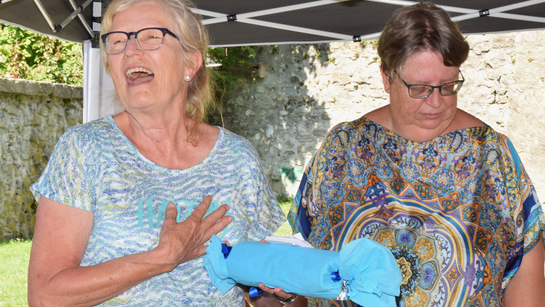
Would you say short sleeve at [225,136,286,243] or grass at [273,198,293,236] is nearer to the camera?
short sleeve at [225,136,286,243]

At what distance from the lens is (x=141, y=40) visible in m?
1.42

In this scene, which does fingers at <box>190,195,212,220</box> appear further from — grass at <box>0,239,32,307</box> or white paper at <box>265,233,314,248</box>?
grass at <box>0,239,32,307</box>

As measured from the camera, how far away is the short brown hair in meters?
1.62

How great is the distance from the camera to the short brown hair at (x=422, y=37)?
1617 millimetres

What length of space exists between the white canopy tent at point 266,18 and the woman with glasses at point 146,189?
60.1 inches

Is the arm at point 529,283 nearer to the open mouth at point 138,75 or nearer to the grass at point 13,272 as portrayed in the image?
the open mouth at point 138,75

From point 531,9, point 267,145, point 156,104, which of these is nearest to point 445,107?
point 156,104

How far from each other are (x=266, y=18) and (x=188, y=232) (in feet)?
7.87

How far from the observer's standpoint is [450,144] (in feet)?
5.70

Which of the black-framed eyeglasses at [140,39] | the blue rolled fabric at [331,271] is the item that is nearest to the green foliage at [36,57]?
the black-framed eyeglasses at [140,39]

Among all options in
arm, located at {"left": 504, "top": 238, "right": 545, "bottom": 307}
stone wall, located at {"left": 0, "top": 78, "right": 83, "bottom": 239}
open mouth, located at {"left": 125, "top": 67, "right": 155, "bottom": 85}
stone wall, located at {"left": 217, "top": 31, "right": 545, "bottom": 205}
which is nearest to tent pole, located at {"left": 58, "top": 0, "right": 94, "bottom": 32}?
open mouth, located at {"left": 125, "top": 67, "right": 155, "bottom": 85}

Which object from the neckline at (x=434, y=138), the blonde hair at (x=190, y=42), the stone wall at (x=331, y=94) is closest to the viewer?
the blonde hair at (x=190, y=42)

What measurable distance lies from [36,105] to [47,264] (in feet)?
17.5

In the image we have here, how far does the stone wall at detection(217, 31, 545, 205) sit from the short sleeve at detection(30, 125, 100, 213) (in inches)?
227
